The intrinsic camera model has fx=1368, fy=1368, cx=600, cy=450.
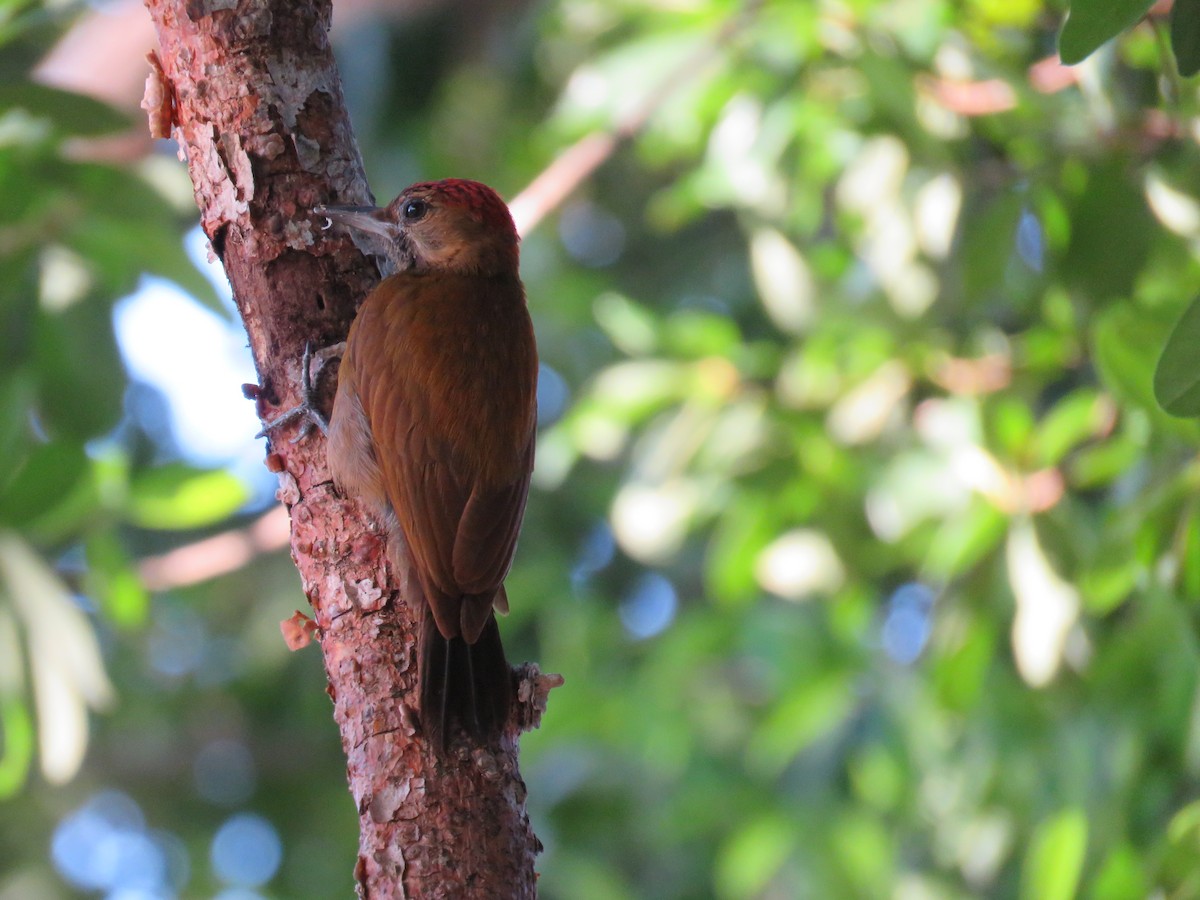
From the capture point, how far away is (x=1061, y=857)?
327 cm

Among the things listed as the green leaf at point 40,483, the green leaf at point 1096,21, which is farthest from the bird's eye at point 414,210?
the green leaf at point 1096,21

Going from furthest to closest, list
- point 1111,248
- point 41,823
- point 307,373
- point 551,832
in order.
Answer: point 41,823, point 551,832, point 1111,248, point 307,373

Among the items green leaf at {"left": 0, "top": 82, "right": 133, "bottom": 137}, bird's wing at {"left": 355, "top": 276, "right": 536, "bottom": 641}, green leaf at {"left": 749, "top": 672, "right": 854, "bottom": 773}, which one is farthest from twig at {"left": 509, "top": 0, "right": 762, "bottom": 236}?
green leaf at {"left": 749, "top": 672, "right": 854, "bottom": 773}

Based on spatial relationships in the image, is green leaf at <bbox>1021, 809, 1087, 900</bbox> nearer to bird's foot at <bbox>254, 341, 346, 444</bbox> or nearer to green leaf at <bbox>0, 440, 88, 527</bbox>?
bird's foot at <bbox>254, 341, 346, 444</bbox>

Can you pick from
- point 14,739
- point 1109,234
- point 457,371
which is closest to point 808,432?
point 1109,234

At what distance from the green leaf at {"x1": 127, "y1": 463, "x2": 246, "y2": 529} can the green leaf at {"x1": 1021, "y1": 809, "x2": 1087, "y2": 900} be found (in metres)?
2.21

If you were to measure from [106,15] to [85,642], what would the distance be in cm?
189

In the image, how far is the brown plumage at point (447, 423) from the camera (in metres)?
2.28

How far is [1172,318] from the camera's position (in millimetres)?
2893

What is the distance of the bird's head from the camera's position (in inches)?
129

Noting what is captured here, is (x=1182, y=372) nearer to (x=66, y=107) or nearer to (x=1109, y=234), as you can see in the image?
(x=1109, y=234)

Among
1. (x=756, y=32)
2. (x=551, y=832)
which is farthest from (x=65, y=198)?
(x=551, y=832)

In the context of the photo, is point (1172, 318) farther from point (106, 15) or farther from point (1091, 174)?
point (106, 15)

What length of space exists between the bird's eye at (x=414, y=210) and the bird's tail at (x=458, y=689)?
127cm
